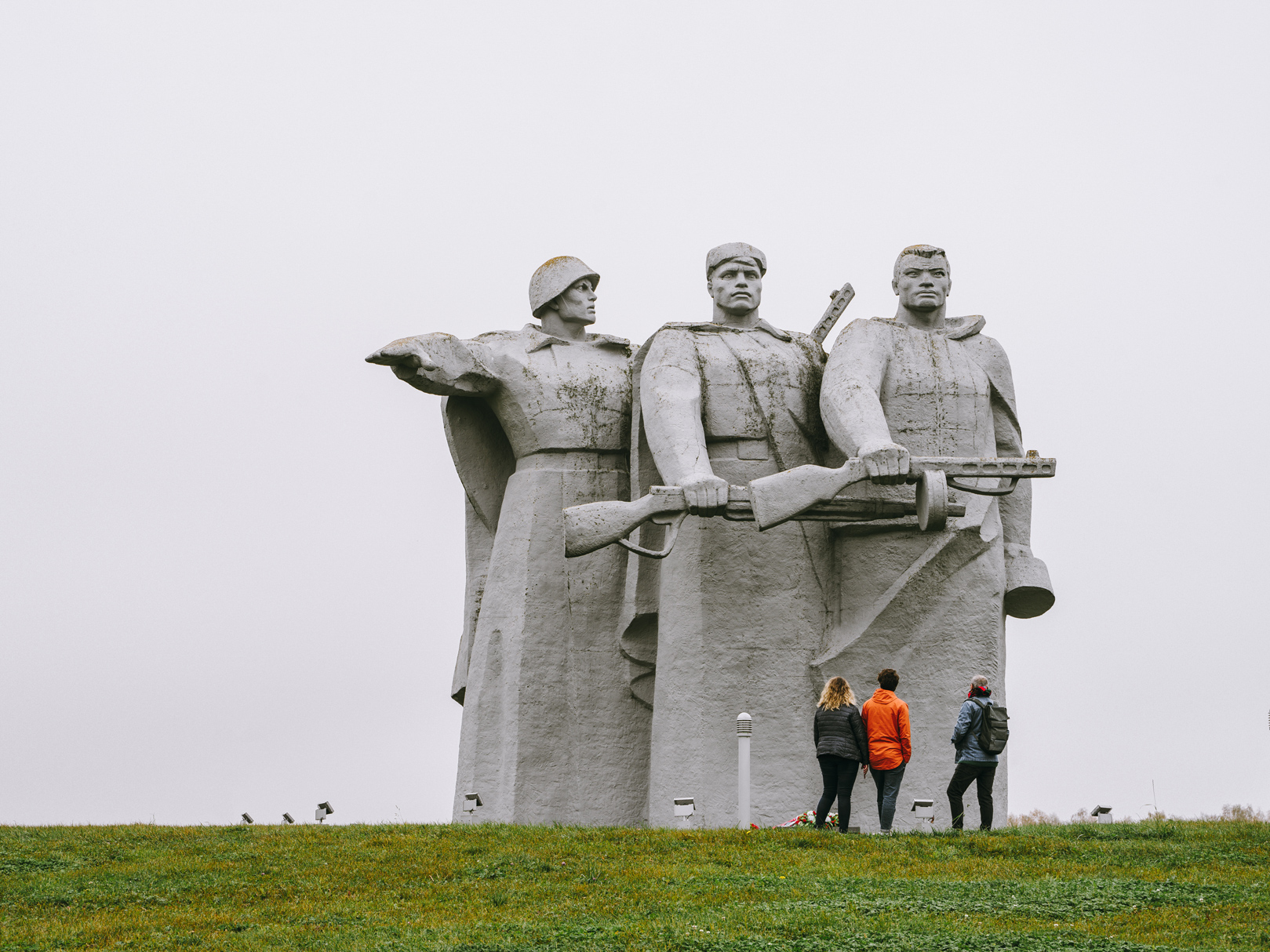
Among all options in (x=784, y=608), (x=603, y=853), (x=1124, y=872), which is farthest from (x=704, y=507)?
(x=1124, y=872)

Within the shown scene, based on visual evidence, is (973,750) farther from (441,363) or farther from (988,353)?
(441,363)

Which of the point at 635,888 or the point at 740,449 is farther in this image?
the point at 740,449

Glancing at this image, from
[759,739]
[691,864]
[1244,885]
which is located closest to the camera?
[1244,885]

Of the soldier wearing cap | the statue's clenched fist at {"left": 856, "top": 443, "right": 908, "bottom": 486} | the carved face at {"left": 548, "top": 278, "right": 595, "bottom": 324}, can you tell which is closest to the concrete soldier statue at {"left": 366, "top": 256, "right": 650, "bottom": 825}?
the carved face at {"left": 548, "top": 278, "right": 595, "bottom": 324}

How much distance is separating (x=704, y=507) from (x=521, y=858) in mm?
3109

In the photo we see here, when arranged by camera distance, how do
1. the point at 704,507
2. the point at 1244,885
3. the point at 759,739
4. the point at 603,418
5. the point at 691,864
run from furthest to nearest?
the point at 603,418, the point at 759,739, the point at 704,507, the point at 691,864, the point at 1244,885

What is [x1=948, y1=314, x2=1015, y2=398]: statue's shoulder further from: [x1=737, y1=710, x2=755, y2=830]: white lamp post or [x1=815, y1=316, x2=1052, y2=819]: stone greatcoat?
[x1=737, y1=710, x2=755, y2=830]: white lamp post

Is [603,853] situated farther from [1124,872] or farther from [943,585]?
[943,585]

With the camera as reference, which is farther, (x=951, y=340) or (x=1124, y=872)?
(x=951, y=340)

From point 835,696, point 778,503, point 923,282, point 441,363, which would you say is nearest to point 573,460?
point 441,363

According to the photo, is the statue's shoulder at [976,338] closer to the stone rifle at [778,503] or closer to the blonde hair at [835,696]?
the stone rifle at [778,503]

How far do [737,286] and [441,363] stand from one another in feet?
8.11

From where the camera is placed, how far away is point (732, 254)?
15.1 meters

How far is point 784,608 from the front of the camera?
14.4 metres
